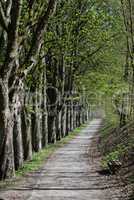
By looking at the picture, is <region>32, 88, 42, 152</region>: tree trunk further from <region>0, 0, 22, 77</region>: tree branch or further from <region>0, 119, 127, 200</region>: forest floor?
<region>0, 0, 22, 77</region>: tree branch

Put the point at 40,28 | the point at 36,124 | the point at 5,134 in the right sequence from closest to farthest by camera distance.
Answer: the point at 5,134
the point at 40,28
the point at 36,124

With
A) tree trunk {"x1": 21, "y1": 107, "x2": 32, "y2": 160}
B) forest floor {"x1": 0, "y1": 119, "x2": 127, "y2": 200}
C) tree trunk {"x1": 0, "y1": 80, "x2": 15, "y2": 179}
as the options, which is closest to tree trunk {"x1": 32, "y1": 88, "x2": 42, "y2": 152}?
tree trunk {"x1": 21, "y1": 107, "x2": 32, "y2": 160}

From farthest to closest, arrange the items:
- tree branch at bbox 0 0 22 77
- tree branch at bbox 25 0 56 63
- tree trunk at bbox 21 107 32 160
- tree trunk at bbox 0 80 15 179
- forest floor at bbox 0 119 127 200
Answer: tree trunk at bbox 21 107 32 160, tree branch at bbox 25 0 56 63, tree trunk at bbox 0 80 15 179, tree branch at bbox 0 0 22 77, forest floor at bbox 0 119 127 200

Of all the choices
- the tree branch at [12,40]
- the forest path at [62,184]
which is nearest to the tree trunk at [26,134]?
the forest path at [62,184]

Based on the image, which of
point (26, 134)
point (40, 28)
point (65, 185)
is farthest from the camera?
point (26, 134)

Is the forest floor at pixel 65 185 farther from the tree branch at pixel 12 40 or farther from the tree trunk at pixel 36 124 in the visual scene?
the tree trunk at pixel 36 124

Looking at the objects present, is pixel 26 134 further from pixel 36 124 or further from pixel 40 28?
pixel 40 28

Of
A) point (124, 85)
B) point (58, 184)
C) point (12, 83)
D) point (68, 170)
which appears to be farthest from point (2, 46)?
point (124, 85)

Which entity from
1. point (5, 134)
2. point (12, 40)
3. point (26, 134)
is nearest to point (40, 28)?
point (12, 40)

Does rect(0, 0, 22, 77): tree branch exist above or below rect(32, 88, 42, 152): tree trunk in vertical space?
above

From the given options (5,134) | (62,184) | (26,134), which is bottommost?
(62,184)

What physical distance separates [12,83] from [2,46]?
3.73m

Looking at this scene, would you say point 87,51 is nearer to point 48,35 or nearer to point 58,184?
point 48,35

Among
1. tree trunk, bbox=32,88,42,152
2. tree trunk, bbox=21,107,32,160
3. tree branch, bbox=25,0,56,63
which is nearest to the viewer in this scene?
tree branch, bbox=25,0,56,63
